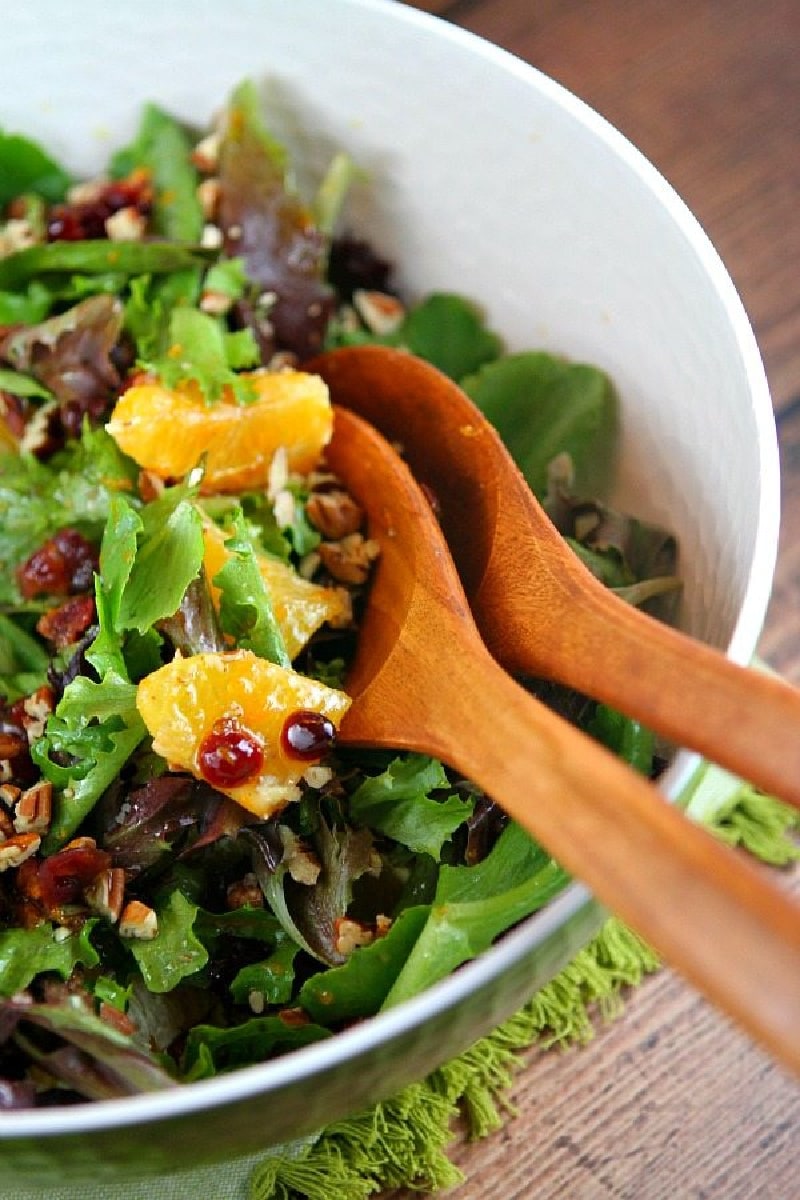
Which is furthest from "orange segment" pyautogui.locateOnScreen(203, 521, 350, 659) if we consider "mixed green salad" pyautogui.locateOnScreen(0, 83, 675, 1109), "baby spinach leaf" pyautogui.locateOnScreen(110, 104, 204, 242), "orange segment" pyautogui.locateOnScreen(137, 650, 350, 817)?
"baby spinach leaf" pyautogui.locateOnScreen(110, 104, 204, 242)

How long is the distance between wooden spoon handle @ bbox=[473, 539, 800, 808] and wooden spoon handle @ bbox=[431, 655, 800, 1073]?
67mm

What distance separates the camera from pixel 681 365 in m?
1.55

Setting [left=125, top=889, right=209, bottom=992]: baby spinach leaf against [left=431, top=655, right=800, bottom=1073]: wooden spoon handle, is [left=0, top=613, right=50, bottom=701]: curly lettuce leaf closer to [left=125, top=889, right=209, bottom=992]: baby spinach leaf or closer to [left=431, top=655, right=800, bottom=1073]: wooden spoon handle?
[left=125, top=889, right=209, bottom=992]: baby spinach leaf

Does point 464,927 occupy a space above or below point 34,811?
above

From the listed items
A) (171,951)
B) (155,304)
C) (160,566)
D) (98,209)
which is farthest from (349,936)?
(98,209)

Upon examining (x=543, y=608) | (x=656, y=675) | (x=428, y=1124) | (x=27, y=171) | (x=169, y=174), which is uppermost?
(x=656, y=675)

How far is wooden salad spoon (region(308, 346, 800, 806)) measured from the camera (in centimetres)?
103

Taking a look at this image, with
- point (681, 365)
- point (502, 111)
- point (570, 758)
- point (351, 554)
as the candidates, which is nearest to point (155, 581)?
point (351, 554)

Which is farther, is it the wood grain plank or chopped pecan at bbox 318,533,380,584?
the wood grain plank

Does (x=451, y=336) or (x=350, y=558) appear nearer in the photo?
(x=350, y=558)

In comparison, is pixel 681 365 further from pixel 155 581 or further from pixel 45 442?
pixel 45 442

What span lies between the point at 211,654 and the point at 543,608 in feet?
1.11

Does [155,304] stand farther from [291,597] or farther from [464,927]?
[464,927]

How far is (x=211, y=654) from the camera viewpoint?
1.35m
